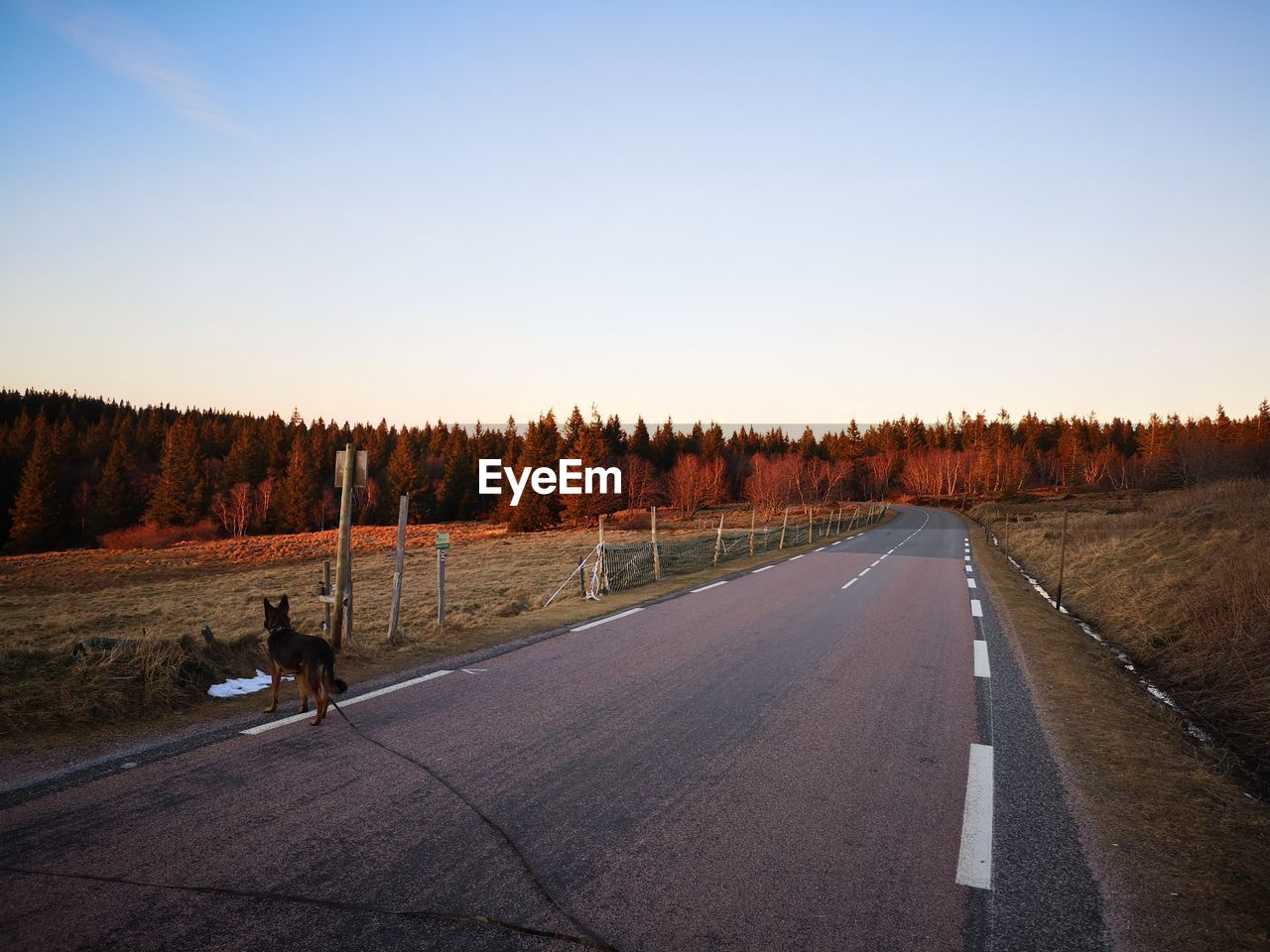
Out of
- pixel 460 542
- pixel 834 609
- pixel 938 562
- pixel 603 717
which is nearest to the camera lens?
pixel 603 717

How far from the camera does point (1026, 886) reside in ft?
11.2

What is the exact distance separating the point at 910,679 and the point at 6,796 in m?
7.80

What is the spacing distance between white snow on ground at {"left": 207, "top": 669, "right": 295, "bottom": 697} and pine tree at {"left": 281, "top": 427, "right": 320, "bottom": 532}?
7727 cm

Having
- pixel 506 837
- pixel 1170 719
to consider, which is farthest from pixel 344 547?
pixel 1170 719

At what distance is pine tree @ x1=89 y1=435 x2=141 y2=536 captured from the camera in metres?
72.2

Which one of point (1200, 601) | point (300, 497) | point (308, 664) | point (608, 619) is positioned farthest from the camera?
point (300, 497)

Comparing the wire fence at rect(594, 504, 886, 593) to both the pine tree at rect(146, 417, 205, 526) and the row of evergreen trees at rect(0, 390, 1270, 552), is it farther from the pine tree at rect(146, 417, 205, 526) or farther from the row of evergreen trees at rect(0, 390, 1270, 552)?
the pine tree at rect(146, 417, 205, 526)

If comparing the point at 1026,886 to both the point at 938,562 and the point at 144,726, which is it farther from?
the point at 938,562

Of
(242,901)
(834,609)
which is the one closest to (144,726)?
(242,901)

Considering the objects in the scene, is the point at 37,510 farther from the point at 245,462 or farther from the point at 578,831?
the point at 578,831

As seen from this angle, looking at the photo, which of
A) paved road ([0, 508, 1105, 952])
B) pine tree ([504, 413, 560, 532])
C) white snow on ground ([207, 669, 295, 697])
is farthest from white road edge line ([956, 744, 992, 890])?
pine tree ([504, 413, 560, 532])

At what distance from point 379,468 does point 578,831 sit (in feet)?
340

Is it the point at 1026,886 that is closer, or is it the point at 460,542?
the point at 1026,886

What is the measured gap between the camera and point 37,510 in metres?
66.4
